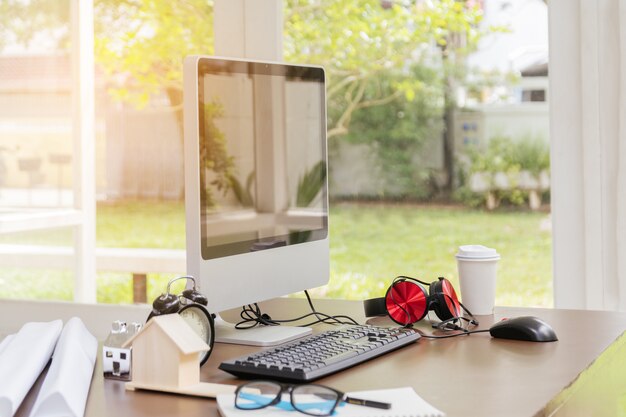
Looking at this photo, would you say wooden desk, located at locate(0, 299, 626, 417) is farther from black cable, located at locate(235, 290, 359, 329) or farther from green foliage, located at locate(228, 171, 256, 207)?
green foliage, located at locate(228, 171, 256, 207)

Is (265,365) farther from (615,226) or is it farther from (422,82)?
(422,82)

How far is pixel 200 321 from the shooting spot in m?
1.47

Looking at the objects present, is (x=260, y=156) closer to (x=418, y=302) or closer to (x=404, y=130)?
(x=418, y=302)

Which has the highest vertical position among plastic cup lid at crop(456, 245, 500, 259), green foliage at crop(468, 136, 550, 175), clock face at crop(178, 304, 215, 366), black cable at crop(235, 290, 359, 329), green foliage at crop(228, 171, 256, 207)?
green foliage at crop(468, 136, 550, 175)

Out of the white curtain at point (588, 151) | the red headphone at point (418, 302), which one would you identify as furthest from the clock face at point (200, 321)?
the white curtain at point (588, 151)

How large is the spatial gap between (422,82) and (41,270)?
165 centimetres

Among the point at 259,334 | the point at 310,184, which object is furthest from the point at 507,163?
the point at 259,334

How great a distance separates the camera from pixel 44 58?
341 cm

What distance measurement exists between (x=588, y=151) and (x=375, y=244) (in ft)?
3.63

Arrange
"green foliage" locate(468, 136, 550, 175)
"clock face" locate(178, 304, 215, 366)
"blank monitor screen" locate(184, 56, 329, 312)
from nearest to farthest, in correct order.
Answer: "clock face" locate(178, 304, 215, 366) → "blank monitor screen" locate(184, 56, 329, 312) → "green foliage" locate(468, 136, 550, 175)

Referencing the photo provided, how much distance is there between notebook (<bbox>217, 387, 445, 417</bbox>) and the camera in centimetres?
109

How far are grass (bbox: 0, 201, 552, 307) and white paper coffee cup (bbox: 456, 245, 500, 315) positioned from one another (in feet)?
4.56

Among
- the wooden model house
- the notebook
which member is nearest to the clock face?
the wooden model house

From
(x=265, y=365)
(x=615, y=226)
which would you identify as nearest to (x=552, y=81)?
(x=615, y=226)
